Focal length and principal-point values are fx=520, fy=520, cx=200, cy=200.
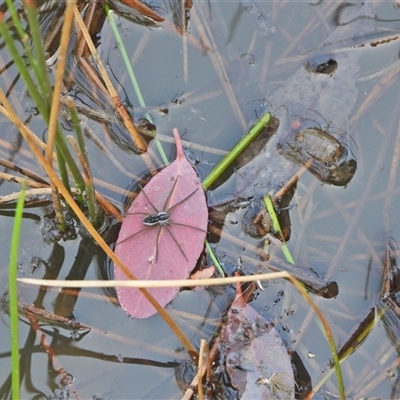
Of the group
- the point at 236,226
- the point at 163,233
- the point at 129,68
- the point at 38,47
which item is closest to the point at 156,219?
the point at 163,233

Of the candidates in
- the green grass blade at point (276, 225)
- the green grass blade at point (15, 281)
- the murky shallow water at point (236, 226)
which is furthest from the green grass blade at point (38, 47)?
the green grass blade at point (276, 225)

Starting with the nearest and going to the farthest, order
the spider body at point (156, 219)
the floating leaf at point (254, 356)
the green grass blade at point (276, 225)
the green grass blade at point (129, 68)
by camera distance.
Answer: the floating leaf at point (254, 356) → the spider body at point (156, 219) → the green grass blade at point (276, 225) → the green grass blade at point (129, 68)

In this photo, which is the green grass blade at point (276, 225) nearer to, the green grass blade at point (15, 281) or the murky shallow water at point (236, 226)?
the murky shallow water at point (236, 226)

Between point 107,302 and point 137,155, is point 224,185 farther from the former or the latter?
point 107,302

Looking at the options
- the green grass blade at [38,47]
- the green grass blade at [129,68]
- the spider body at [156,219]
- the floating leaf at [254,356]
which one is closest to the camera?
the green grass blade at [38,47]

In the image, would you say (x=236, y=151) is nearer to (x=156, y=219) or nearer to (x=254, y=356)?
(x=156, y=219)

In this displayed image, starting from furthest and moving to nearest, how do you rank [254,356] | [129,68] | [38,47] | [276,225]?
[129,68] → [276,225] → [254,356] → [38,47]
